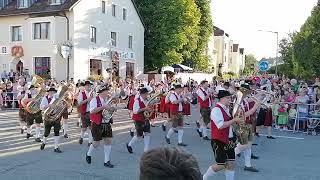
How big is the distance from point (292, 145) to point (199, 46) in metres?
39.8

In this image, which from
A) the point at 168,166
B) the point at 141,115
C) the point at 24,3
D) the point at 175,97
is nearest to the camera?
the point at 168,166

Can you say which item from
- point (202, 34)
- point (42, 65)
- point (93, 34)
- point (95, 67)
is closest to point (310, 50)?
point (95, 67)

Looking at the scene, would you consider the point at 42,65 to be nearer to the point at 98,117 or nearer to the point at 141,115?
the point at 141,115

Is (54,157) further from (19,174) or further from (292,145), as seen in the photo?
(292,145)

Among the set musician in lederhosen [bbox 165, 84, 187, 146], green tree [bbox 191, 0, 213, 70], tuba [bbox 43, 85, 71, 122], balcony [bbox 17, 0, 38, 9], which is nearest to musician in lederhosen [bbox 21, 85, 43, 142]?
tuba [bbox 43, 85, 71, 122]

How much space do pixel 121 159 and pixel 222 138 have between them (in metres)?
3.82

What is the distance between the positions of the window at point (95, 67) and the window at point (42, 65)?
3.45 metres

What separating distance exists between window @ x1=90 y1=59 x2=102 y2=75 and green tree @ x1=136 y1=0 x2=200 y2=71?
825 centimetres

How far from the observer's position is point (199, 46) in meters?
53.2

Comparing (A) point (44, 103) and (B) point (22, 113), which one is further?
(B) point (22, 113)

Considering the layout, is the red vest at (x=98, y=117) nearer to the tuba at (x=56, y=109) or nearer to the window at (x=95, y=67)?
the tuba at (x=56, y=109)

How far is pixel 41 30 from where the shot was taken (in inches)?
1401

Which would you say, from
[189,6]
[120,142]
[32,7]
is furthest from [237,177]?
[189,6]

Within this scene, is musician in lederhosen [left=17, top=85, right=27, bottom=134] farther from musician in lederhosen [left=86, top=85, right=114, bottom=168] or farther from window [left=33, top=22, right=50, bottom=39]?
window [left=33, top=22, right=50, bottom=39]
